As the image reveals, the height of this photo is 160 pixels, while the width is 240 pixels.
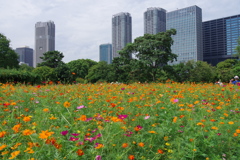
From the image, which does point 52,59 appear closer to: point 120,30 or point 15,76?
point 15,76

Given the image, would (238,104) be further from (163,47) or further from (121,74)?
(121,74)

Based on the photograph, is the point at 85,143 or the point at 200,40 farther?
the point at 200,40

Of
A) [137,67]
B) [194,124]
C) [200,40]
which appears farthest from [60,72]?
[200,40]

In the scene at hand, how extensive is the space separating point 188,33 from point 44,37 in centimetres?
9637

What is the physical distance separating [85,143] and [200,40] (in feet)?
450

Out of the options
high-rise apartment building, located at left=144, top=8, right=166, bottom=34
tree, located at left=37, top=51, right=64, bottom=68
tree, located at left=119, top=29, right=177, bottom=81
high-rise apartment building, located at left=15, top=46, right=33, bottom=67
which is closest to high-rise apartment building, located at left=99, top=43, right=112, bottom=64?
high-rise apartment building, located at left=144, top=8, right=166, bottom=34

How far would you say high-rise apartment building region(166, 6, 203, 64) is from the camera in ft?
405

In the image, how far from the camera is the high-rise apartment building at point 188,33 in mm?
123312

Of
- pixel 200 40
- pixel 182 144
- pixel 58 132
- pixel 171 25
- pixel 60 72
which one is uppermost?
pixel 171 25

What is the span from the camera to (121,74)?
28266 millimetres

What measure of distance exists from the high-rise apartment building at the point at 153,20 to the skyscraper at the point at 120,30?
10610 millimetres

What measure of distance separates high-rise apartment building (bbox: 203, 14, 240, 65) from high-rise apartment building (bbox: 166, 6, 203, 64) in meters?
8.80

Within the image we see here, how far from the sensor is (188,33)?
417 ft

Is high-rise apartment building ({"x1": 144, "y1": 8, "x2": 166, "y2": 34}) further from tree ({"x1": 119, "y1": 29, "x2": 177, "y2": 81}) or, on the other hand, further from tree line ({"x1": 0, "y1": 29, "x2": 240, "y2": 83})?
Answer: tree ({"x1": 119, "y1": 29, "x2": 177, "y2": 81})
